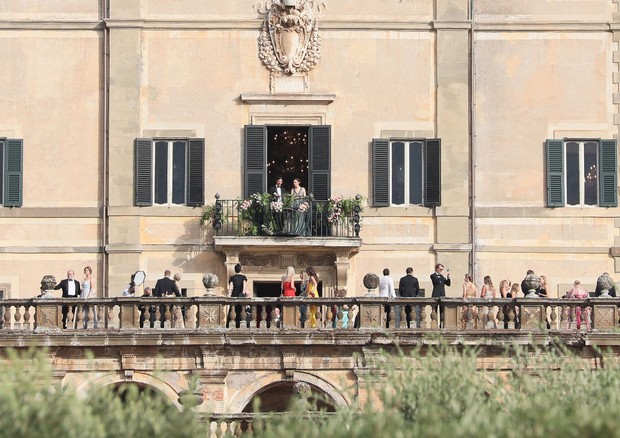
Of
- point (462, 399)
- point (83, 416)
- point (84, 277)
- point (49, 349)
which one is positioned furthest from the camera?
point (84, 277)

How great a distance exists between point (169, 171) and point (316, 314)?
7.63 metres

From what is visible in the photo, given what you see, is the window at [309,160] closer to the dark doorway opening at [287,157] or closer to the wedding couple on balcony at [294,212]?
the wedding couple on balcony at [294,212]

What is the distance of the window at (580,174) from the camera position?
57.4 meters

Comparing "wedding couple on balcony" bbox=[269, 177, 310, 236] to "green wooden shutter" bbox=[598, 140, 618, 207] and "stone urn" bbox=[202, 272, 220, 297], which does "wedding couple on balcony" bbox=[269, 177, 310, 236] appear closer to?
"stone urn" bbox=[202, 272, 220, 297]

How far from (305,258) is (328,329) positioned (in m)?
5.95

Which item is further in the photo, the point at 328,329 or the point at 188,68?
the point at 188,68

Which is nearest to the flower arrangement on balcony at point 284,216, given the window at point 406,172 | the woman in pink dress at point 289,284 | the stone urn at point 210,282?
the window at point 406,172

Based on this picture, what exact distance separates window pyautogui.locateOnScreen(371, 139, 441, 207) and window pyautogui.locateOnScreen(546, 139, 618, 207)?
278 cm

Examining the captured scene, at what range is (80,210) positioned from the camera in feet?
188

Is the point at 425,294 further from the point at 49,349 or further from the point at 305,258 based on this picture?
the point at 49,349

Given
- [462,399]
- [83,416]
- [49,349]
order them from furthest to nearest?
1. [49,349]
2. [462,399]
3. [83,416]

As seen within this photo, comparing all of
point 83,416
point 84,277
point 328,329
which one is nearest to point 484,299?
point 328,329

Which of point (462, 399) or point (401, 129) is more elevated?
point (401, 129)

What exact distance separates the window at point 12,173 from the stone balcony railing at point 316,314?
609 centimetres
